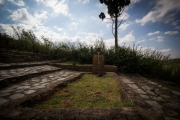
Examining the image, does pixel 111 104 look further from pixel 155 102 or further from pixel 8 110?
pixel 8 110

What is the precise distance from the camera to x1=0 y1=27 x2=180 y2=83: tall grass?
4.89 meters

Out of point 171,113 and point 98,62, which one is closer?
point 171,113

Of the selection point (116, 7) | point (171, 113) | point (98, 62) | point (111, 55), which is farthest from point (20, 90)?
point (116, 7)

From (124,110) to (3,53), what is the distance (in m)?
6.15

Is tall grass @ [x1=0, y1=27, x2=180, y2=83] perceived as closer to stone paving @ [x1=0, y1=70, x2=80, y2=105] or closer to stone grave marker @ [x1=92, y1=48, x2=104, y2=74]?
stone grave marker @ [x1=92, y1=48, x2=104, y2=74]

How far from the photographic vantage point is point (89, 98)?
7.02 ft

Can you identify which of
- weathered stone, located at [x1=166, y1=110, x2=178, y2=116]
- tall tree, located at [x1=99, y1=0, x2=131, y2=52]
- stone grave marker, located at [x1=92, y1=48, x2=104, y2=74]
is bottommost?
weathered stone, located at [x1=166, y1=110, x2=178, y2=116]

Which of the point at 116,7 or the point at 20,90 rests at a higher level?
the point at 116,7

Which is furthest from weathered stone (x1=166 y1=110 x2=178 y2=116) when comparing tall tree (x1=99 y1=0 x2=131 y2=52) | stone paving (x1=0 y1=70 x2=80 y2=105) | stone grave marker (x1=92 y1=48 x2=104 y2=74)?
tall tree (x1=99 y1=0 x2=131 y2=52)

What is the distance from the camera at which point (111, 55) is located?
666 cm

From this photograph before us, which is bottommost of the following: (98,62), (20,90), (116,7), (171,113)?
(171,113)

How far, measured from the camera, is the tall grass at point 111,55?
4893 millimetres

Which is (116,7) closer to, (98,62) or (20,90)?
(98,62)

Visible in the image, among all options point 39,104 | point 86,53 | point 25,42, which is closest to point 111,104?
point 39,104
